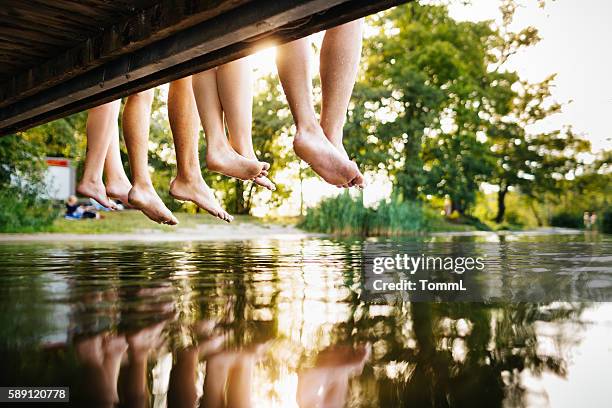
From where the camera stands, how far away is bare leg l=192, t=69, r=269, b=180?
6.29 feet

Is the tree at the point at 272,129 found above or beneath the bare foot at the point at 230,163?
above

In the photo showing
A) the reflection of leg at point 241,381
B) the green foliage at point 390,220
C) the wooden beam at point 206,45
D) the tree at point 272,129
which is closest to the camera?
the reflection of leg at point 241,381

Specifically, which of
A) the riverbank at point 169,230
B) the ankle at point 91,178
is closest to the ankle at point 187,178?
the ankle at point 91,178

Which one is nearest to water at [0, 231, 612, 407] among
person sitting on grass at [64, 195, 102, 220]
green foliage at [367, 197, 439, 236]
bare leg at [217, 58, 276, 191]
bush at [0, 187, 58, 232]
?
bare leg at [217, 58, 276, 191]

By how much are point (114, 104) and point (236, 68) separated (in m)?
0.84

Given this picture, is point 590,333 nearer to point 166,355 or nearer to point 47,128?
point 166,355

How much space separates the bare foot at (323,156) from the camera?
5.00 ft

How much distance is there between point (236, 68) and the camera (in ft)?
6.08

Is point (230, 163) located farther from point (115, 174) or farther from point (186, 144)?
point (115, 174)

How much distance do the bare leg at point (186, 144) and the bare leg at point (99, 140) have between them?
44cm

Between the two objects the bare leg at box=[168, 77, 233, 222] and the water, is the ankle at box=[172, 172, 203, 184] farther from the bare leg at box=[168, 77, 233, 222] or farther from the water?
the water

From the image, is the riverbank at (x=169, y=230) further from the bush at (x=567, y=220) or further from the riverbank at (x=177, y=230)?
the bush at (x=567, y=220)

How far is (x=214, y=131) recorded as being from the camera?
1.93 m

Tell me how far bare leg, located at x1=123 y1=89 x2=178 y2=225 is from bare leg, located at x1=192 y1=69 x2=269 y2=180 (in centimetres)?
44
